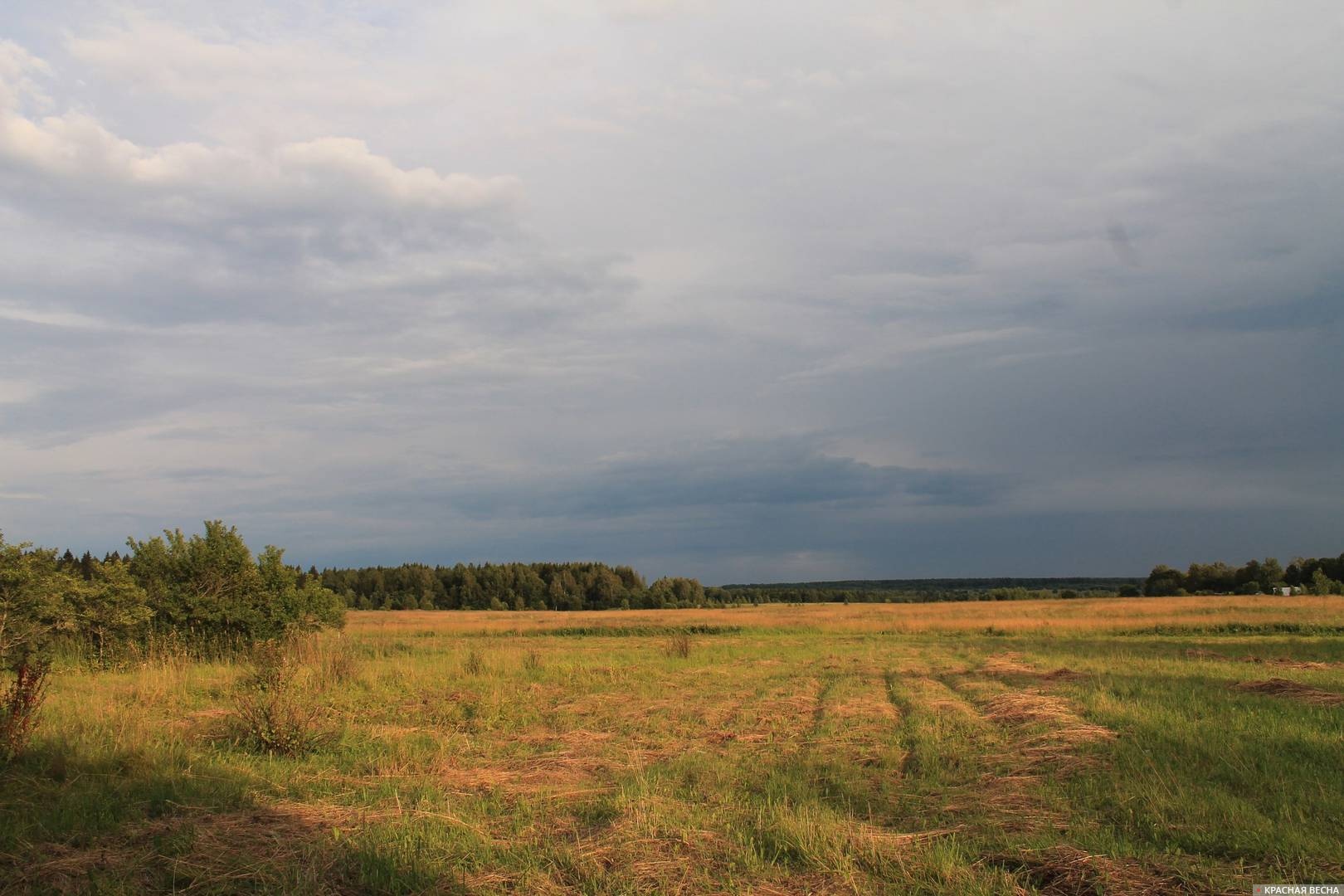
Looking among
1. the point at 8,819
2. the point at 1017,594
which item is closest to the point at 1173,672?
the point at 8,819

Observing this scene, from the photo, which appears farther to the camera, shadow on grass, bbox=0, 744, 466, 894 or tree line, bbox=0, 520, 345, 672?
tree line, bbox=0, 520, 345, 672

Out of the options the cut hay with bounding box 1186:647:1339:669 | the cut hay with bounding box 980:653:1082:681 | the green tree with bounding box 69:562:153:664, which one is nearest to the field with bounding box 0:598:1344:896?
the cut hay with bounding box 980:653:1082:681

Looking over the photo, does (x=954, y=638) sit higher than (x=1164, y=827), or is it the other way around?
(x=1164, y=827)

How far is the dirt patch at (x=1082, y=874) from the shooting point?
5.17 m

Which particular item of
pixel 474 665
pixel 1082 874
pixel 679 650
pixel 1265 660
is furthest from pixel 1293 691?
pixel 679 650

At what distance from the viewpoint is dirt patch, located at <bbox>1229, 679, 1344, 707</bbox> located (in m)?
12.5

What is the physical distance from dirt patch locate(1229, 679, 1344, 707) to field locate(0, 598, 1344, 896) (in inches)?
4.0

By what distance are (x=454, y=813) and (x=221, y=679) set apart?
1100cm

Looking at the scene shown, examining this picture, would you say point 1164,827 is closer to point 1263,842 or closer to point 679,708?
point 1263,842

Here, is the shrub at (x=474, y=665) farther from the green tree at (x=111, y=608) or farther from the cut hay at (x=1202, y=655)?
the cut hay at (x=1202, y=655)

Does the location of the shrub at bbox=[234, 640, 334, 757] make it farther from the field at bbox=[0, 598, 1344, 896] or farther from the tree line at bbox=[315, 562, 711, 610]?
the tree line at bbox=[315, 562, 711, 610]

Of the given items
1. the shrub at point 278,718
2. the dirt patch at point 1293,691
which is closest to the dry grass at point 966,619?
the shrub at point 278,718

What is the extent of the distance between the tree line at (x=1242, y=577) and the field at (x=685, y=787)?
90354 millimetres

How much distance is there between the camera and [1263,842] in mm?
5910
